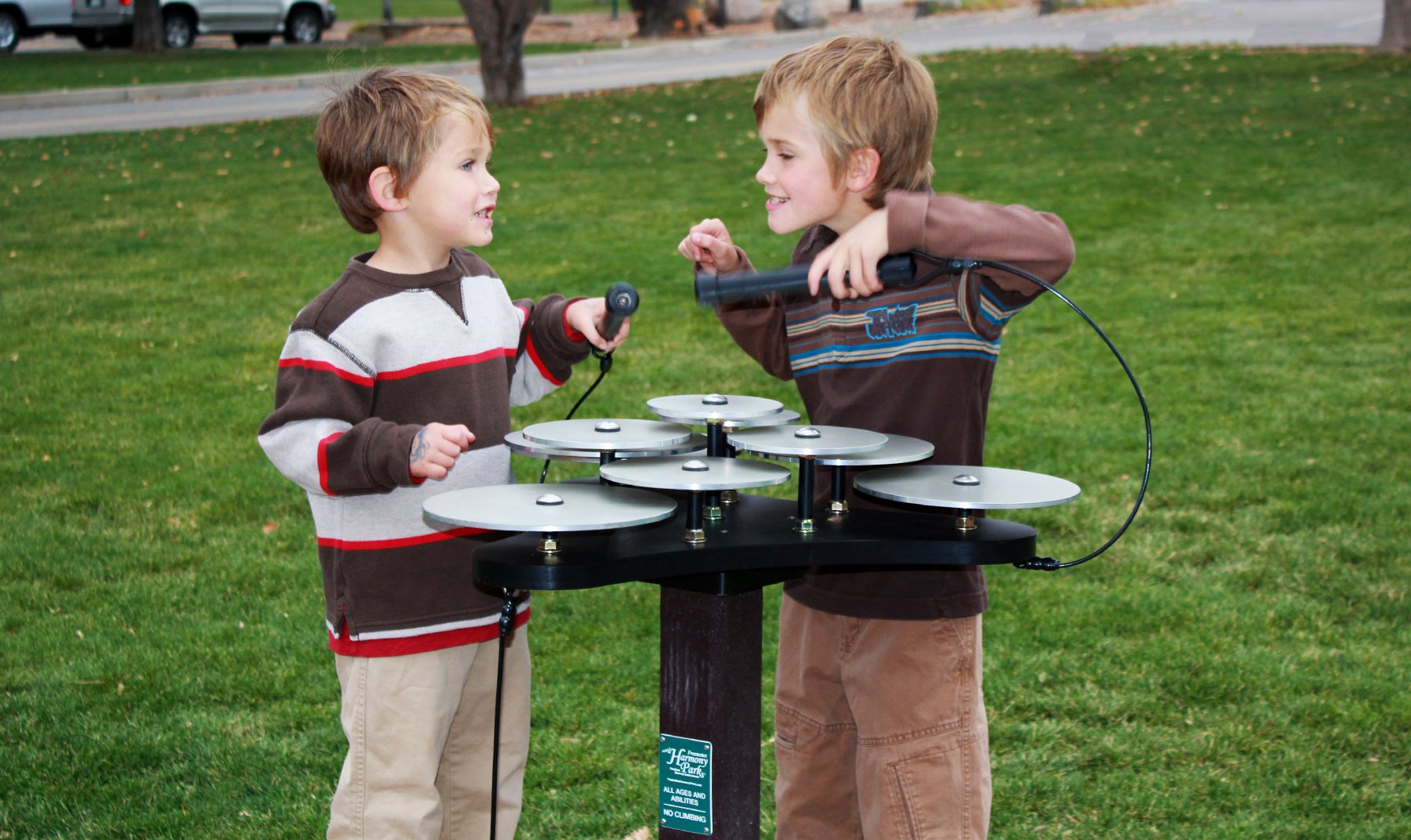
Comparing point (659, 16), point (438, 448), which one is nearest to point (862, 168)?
point (438, 448)

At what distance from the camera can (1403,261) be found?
334 inches

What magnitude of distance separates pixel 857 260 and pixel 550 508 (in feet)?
1.97

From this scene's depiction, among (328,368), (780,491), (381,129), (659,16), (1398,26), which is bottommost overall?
(780,491)

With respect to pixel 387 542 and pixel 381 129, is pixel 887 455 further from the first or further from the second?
pixel 381 129

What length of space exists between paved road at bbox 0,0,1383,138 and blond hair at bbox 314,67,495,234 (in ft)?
34.1

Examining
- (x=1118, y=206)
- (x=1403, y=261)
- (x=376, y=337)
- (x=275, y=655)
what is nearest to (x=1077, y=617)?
(x=275, y=655)

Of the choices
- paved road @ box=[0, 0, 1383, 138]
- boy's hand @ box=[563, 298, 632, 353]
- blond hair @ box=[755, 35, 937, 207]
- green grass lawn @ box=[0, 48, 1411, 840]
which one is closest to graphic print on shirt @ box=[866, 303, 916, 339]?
blond hair @ box=[755, 35, 937, 207]

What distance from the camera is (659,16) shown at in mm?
26922

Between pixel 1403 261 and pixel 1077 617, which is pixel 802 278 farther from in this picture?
pixel 1403 261

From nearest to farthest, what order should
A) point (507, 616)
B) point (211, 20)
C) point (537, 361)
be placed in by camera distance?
point (507, 616), point (537, 361), point (211, 20)

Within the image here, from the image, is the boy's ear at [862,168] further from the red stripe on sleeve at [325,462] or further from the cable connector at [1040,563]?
the red stripe on sleeve at [325,462]

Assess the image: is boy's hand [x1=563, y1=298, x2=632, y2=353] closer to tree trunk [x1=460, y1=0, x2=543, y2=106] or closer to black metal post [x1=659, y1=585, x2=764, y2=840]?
black metal post [x1=659, y1=585, x2=764, y2=840]

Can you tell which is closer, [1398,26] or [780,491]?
[780,491]

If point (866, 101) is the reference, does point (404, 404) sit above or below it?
below
